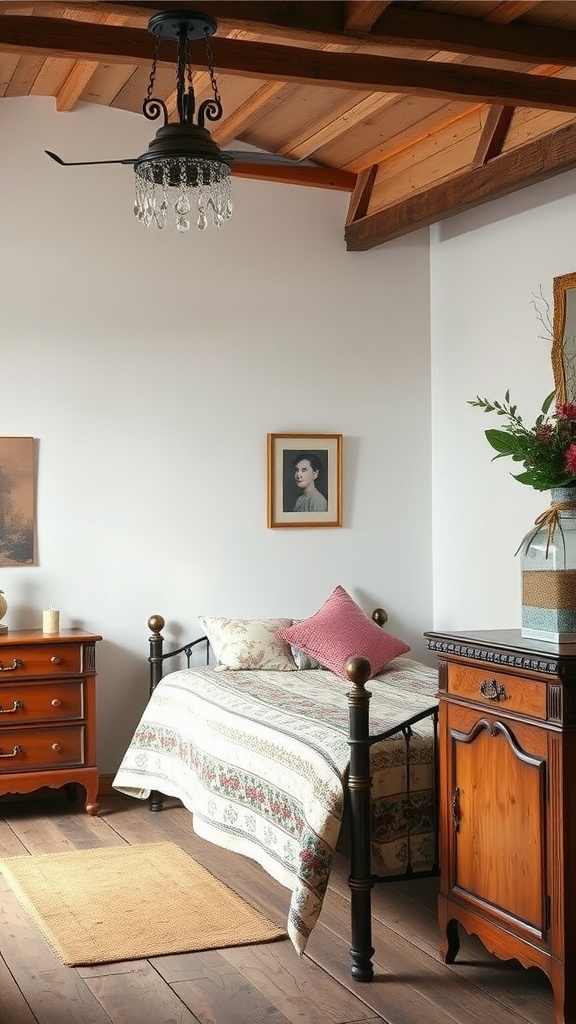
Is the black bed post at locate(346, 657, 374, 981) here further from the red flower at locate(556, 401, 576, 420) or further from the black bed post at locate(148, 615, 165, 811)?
the black bed post at locate(148, 615, 165, 811)

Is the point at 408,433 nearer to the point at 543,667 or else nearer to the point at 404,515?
the point at 404,515

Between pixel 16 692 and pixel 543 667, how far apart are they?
121 inches

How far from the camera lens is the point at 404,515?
6.62 m

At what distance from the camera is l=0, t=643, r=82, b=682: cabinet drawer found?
17.7 ft

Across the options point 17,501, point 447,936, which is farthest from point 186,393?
point 447,936

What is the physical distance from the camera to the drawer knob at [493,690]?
3.29 m

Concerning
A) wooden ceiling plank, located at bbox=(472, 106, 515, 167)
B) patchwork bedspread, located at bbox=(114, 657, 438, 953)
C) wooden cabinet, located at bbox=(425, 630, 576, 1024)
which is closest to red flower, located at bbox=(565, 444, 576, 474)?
wooden cabinet, located at bbox=(425, 630, 576, 1024)

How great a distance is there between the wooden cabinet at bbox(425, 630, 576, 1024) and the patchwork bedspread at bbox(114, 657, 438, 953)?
1.22 ft

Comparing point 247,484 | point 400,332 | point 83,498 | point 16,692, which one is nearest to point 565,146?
point 400,332

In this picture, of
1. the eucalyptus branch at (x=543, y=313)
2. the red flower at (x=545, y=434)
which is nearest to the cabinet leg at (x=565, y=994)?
the red flower at (x=545, y=434)

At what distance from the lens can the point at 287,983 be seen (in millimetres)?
3500

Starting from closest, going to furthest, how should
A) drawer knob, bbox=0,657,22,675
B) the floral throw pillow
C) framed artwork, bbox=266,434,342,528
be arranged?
drawer knob, bbox=0,657,22,675 < the floral throw pillow < framed artwork, bbox=266,434,342,528

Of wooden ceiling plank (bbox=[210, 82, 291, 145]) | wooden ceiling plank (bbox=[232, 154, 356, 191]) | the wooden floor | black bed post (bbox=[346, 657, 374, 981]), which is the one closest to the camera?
the wooden floor

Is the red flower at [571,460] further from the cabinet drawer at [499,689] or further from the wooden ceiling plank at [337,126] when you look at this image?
the wooden ceiling plank at [337,126]
